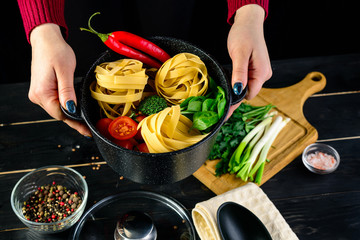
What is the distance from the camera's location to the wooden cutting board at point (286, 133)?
1.52 m

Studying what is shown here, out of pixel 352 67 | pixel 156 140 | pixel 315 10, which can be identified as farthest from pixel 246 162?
pixel 315 10

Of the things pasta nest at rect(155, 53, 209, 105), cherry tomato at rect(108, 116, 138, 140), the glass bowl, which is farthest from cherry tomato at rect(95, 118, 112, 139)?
the glass bowl

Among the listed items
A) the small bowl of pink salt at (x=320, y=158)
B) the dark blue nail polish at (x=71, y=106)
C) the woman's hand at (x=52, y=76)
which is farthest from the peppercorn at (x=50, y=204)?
the small bowl of pink salt at (x=320, y=158)

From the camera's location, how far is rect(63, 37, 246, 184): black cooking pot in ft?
3.31

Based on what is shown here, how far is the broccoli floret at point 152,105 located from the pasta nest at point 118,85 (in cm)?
3

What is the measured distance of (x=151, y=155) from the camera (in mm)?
991

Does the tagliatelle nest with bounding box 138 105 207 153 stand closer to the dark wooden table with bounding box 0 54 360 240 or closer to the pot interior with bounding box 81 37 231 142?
the pot interior with bounding box 81 37 231 142

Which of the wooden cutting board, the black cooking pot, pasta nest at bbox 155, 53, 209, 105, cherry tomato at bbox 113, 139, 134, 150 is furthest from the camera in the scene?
the wooden cutting board

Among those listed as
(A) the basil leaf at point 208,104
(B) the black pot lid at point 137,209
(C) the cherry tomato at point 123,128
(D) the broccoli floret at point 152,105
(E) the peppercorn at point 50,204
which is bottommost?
(B) the black pot lid at point 137,209

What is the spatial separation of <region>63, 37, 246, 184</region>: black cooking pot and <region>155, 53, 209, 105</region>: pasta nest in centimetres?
6

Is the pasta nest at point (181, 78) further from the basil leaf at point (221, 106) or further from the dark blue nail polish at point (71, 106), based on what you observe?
the dark blue nail polish at point (71, 106)

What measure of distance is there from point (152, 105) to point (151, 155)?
0.26m

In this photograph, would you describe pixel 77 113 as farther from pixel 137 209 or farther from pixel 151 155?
pixel 137 209

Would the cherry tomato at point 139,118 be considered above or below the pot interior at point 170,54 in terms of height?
below
